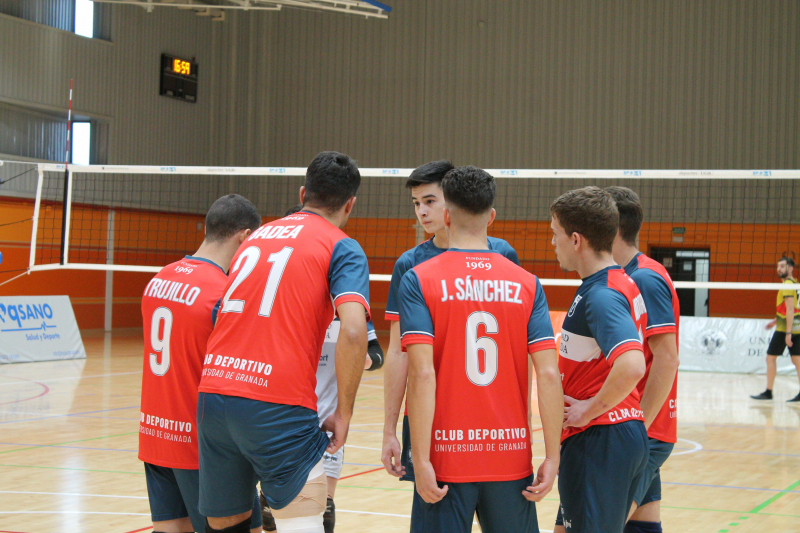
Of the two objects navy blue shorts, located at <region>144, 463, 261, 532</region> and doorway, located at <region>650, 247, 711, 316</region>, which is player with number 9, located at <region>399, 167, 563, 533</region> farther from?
doorway, located at <region>650, 247, 711, 316</region>

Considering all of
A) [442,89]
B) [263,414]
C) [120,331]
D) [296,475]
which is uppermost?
[442,89]

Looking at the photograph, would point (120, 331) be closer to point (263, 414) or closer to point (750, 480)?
point (750, 480)

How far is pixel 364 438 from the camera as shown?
748cm

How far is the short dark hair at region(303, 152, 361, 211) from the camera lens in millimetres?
2748

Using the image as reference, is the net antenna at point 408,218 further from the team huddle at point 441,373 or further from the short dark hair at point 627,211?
the team huddle at point 441,373

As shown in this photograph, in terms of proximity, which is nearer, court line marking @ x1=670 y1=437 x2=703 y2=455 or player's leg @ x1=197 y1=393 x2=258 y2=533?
player's leg @ x1=197 y1=393 x2=258 y2=533

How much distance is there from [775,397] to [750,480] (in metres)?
5.37

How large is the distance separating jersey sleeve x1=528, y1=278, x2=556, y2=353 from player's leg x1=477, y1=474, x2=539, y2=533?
15.9 inches

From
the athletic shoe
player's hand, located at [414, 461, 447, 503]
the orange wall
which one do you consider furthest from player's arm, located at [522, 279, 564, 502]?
the orange wall

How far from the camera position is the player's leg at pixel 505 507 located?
7.81ft

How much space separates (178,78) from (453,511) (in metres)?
19.1

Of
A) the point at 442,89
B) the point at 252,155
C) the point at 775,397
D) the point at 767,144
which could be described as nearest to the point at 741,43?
the point at 767,144

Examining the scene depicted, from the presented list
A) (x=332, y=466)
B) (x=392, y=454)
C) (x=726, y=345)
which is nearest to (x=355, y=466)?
(x=332, y=466)

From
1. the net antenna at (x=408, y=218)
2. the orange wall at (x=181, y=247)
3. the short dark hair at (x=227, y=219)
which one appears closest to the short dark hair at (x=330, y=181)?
the short dark hair at (x=227, y=219)
